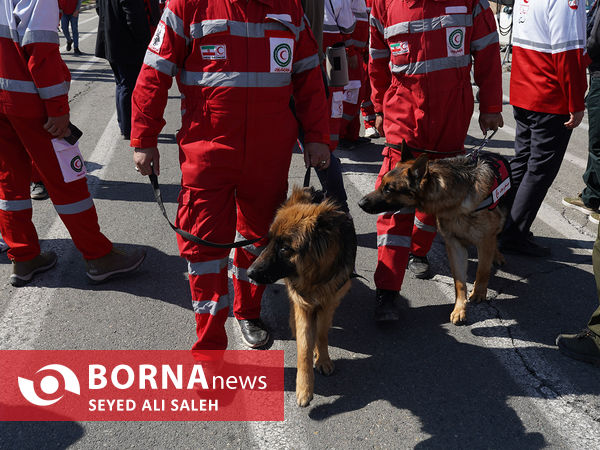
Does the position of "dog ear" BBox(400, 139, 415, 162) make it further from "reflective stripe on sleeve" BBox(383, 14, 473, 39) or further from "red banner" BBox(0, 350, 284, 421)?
"red banner" BBox(0, 350, 284, 421)

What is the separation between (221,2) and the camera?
98.0 inches

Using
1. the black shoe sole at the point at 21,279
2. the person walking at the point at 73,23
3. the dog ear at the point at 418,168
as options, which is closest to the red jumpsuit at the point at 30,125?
the black shoe sole at the point at 21,279

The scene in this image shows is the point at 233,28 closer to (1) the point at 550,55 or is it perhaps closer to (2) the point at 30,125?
(2) the point at 30,125

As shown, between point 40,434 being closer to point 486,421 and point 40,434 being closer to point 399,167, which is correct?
point 486,421

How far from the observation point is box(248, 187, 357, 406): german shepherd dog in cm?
254

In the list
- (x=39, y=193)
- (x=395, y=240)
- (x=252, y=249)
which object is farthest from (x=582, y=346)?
(x=39, y=193)

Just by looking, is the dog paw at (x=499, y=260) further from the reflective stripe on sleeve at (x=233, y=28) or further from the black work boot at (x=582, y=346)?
the reflective stripe on sleeve at (x=233, y=28)

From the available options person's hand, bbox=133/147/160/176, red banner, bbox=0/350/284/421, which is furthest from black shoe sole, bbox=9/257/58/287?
person's hand, bbox=133/147/160/176

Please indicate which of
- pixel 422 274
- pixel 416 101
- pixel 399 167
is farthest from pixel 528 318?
pixel 416 101

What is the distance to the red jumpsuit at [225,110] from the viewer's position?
8.31ft

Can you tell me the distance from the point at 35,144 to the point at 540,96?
3971 mm

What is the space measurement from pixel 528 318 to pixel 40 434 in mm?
3205

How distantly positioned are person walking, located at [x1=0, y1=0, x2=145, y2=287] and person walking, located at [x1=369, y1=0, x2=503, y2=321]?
2.14 m

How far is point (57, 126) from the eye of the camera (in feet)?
11.4
